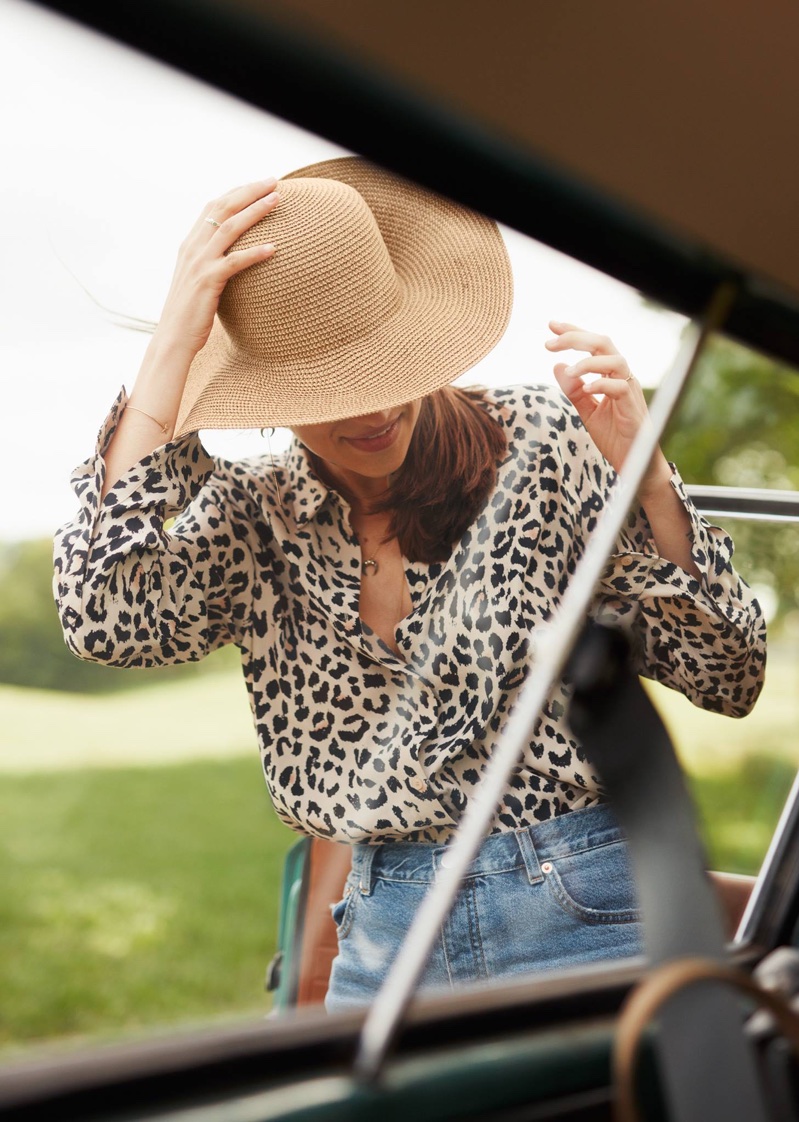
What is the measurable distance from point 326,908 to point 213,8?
1.25 metres

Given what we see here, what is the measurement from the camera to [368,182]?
1.11 m

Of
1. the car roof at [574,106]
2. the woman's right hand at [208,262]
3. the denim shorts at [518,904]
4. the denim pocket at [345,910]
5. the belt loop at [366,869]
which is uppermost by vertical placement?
the car roof at [574,106]

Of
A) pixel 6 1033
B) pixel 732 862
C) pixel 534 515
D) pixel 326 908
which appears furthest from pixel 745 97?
pixel 6 1033

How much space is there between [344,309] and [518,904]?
762 millimetres

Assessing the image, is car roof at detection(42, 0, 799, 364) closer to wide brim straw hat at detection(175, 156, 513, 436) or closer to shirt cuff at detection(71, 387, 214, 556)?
wide brim straw hat at detection(175, 156, 513, 436)

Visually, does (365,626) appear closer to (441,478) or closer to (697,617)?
(441,478)

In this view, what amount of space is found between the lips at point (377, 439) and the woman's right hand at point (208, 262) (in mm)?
230

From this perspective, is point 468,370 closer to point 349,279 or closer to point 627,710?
point 349,279

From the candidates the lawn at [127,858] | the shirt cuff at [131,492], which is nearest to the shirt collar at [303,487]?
the shirt cuff at [131,492]

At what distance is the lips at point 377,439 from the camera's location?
127 centimetres

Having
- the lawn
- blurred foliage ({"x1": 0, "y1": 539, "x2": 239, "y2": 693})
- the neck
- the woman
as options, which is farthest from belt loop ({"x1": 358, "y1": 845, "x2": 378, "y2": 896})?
the lawn

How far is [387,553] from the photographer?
1357 mm

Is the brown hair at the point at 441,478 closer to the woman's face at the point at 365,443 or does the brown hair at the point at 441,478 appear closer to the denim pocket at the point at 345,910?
the woman's face at the point at 365,443

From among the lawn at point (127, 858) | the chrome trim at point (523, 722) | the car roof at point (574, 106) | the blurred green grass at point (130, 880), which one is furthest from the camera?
the blurred green grass at point (130, 880)
